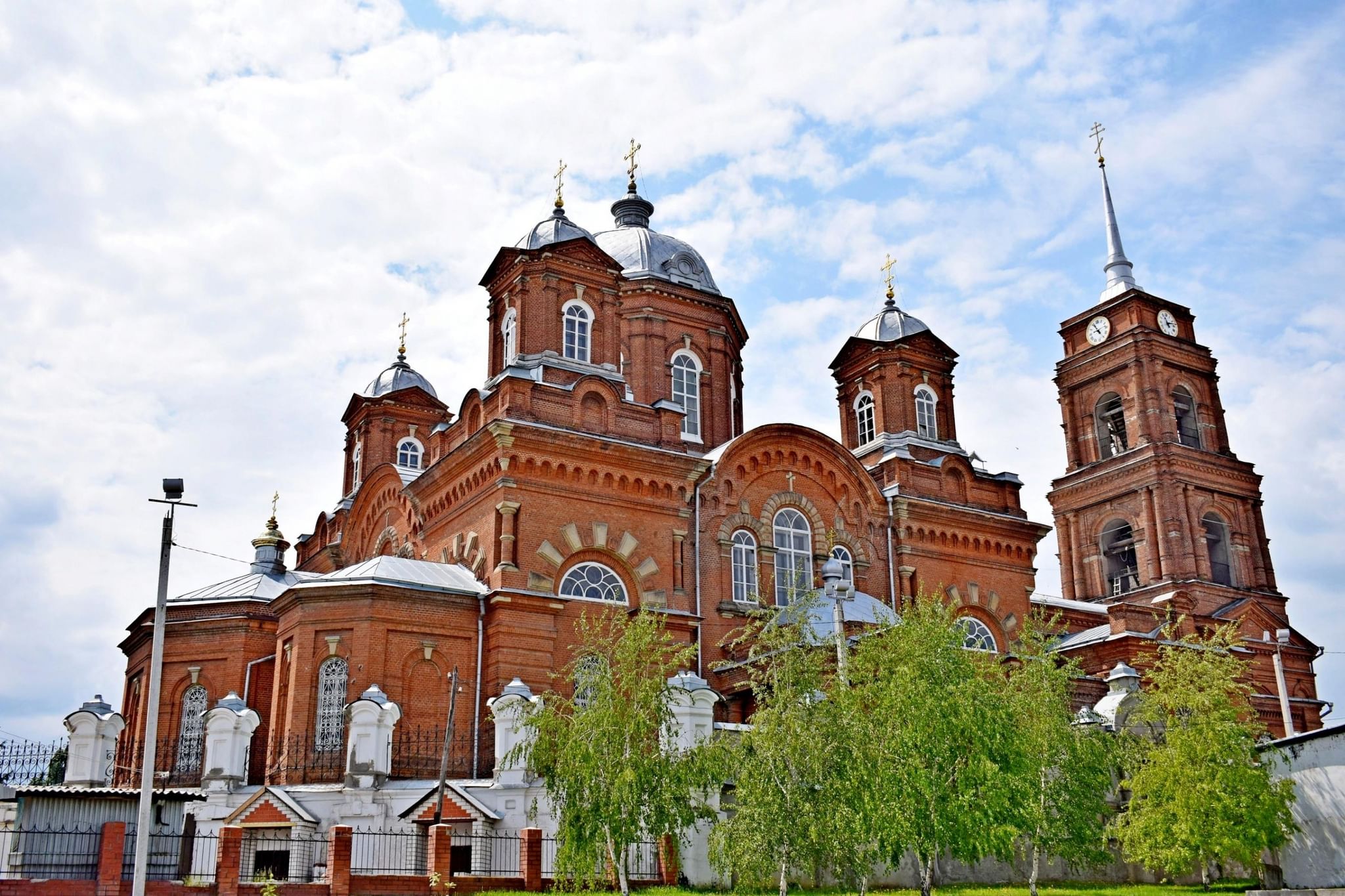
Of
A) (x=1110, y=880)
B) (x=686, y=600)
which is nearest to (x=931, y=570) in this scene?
(x=686, y=600)

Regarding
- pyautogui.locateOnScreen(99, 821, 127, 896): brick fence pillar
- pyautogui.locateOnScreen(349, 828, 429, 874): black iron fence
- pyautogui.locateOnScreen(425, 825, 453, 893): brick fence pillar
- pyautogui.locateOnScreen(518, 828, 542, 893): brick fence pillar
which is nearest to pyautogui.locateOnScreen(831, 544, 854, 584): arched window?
pyautogui.locateOnScreen(349, 828, 429, 874): black iron fence

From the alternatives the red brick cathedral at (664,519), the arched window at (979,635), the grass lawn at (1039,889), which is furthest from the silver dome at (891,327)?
the grass lawn at (1039,889)

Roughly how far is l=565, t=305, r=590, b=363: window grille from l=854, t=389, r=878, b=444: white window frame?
32.9 feet

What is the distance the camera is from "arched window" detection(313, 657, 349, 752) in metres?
24.2

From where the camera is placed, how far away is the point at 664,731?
19.0 m

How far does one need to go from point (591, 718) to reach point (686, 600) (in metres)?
10.5

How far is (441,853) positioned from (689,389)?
18734 mm

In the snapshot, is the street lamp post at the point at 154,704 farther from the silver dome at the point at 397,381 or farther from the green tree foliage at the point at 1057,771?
the silver dome at the point at 397,381

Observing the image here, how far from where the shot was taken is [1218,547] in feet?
131

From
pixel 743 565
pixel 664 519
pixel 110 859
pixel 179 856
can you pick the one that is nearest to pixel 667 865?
pixel 179 856

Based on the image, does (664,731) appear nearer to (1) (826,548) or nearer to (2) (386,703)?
(2) (386,703)

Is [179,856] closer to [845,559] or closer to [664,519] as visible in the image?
[664,519]

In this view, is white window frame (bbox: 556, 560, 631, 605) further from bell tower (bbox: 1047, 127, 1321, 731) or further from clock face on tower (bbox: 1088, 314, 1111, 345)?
clock face on tower (bbox: 1088, 314, 1111, 345)

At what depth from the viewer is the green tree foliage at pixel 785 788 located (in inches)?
655
